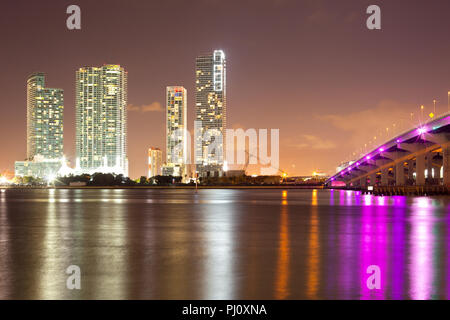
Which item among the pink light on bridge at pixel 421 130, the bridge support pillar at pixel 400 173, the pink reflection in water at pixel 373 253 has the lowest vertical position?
the pink reflection in water at pixel 373 253

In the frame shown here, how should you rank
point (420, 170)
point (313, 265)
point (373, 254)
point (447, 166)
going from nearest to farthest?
1. point (313, 265)
2. point (373, 254)
3. point (447, 166)
4. point (420, 170)

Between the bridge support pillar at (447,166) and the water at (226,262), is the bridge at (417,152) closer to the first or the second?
the bridge support pillar at (447,166)

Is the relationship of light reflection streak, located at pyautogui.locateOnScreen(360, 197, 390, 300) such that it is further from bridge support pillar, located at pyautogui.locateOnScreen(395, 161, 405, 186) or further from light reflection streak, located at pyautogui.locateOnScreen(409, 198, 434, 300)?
bridge support pillar, located at pyautogui.locateOnScreen(395, 161, 405, 186)

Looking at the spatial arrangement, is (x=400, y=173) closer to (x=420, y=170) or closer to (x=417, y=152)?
(x=417, y=152)

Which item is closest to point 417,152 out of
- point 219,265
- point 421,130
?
point 421,130

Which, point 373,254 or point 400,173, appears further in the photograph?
point 400,173

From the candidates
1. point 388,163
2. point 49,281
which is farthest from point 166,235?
point 388,163

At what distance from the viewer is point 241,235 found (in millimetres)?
20047

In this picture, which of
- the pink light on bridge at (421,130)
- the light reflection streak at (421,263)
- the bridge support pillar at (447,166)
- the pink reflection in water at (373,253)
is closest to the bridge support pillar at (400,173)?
the pink light on bridge at (421,130)

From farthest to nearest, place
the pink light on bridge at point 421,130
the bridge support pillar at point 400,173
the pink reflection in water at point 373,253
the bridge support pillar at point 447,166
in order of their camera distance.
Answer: the bridge support pillar at point 400,173, the pink light on bridge at point 421,130, the bridge support pillar at point 447,166, the pink reflection in water at point 373,253

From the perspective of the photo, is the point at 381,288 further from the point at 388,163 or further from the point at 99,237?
the point at 388,163

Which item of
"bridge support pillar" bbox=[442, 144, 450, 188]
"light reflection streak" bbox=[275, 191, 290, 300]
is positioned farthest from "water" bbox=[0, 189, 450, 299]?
"bridge support pillar" bbox=[442, 144, 450, 188]

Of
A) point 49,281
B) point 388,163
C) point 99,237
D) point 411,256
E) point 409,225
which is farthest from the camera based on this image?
point 388,163
